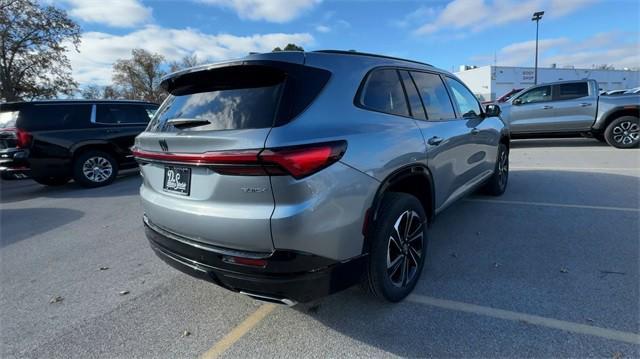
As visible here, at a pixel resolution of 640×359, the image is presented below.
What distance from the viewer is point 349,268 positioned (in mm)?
2184

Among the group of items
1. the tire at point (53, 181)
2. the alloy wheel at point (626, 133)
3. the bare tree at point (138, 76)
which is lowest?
the tire at point (53, 181)

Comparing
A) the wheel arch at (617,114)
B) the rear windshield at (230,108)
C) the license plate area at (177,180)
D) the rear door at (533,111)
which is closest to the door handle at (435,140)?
the rear windshield at (230,108)

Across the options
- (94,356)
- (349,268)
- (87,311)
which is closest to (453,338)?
(349,268)

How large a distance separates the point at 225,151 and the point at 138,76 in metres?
56.6

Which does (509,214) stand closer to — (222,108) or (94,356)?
(222,108)

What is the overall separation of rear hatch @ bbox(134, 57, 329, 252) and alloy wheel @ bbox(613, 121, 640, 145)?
420 inches

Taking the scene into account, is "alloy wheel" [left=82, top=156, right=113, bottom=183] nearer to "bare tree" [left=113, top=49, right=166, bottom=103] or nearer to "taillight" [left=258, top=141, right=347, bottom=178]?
"taillight" [left=258, top=141, right=347, bottom=178]

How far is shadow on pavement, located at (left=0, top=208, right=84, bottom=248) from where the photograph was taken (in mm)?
4801

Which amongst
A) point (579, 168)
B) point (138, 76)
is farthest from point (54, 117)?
point (138, 76)

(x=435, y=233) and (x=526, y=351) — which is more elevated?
(x=435, y=233)

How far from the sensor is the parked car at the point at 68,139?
6.92 m

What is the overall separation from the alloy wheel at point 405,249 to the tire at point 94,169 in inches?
299

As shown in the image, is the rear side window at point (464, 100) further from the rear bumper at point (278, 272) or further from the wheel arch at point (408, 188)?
the rear bumper at point (278, 272)

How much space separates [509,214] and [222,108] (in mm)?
3994
